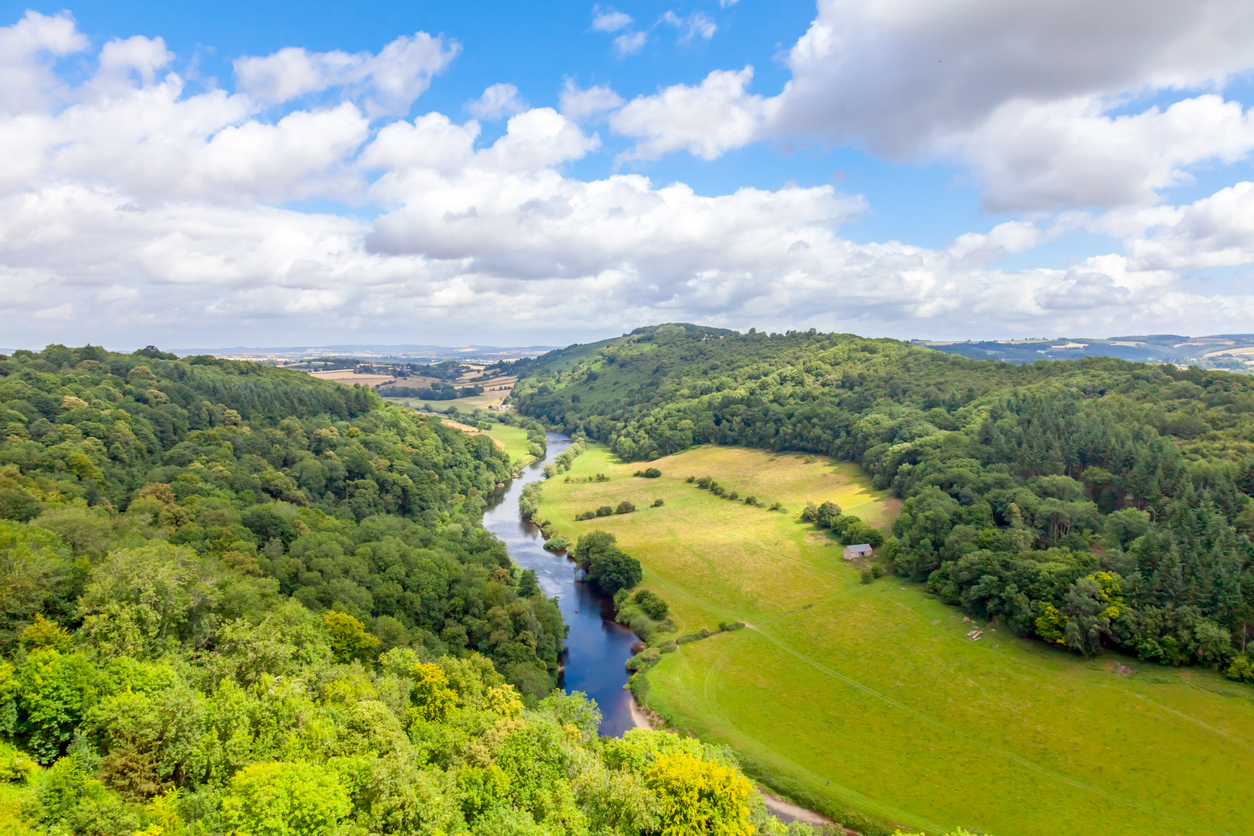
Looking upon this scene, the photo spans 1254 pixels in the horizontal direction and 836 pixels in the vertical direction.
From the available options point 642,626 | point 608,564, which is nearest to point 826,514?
point 608,564

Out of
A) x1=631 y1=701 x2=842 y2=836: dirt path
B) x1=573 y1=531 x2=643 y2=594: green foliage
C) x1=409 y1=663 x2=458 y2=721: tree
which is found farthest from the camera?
x1=573 y1=531 x2=643 y2=594: green foliage

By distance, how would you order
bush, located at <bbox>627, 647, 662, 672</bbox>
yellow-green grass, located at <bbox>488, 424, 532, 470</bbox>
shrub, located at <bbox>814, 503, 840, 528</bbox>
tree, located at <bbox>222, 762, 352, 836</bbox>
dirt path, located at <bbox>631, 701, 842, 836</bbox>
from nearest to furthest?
1. tree, located at <bbox>222, 762, 352, 836</bbox>
2. dirt path, located at <bbox>631, 701, 842, 836</bbox>
3. bush, located at <bbox>627, 647, 662, 672</bbox>
4. shrub, located at <bbox>814, 503, 840, 528</bbox>
5. yellow-green grass, located at <bbox>488, 424, 532, 470</bbox>

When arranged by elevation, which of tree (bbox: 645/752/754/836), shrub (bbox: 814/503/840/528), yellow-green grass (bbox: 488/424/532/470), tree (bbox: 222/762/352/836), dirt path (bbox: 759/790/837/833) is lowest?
dirt path (bbox: 759/790/837/833)

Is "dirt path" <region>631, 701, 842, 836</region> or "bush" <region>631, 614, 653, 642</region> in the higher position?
"bush" <region>631, 614, 653, 642</region>

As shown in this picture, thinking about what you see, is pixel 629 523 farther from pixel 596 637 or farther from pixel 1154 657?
pixel 1154 657

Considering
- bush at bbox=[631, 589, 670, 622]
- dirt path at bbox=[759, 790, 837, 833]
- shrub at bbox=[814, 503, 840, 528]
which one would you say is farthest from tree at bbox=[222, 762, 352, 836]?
shrub at bbox=[814, 503, 840, 528]

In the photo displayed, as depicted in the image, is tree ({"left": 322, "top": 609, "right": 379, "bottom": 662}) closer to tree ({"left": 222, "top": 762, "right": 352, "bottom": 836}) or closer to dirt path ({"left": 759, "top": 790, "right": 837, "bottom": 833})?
tree ({"left": 222, "top": 762, "right": 352, "bottom": 836})

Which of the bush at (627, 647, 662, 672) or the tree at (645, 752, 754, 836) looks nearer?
Result: the tree at (645, 752, 754, 836)
